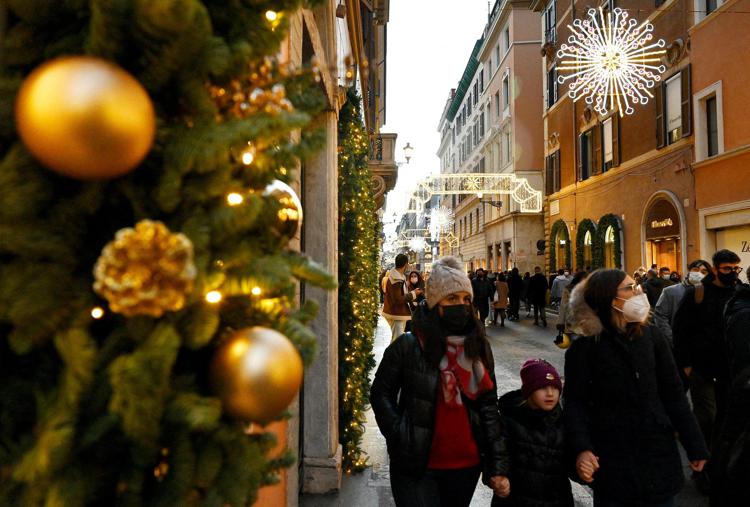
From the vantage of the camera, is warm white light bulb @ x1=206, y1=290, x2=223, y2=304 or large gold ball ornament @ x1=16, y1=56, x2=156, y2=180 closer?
large gold ball ornament @ x1=16, y1=56, x2=156, y2=180

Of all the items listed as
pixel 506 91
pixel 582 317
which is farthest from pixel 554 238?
pixel 582 317

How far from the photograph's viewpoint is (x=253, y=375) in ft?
3.05

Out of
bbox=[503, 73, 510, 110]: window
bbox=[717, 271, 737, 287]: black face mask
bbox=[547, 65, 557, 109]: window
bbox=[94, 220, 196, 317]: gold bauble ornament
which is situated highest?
bbox=[503, 73, 510, 110]: window

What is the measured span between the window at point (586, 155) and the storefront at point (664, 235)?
5337 millimetres

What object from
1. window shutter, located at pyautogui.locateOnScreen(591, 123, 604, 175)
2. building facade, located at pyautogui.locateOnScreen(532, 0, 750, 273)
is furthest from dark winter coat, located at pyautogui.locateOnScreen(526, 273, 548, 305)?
window shutter, located at pyautogui.locateOnScreen(591, 123, 604, 175)

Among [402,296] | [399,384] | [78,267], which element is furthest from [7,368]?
[402,296]

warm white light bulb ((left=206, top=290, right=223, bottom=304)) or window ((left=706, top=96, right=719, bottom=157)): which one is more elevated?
window ((left=706, top=96, right=719, bottom=157))

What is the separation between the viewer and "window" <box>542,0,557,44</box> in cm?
2681

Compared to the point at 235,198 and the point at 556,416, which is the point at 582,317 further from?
the point at 235,198

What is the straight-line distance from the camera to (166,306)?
84 cm

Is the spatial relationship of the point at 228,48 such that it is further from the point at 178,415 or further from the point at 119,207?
the point at 178,415

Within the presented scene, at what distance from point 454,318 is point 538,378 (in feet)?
1.78

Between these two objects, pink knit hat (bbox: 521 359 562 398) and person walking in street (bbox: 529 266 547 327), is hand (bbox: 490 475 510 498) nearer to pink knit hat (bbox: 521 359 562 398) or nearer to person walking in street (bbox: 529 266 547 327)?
pink knit hat (bbox: 521 359 562 398)

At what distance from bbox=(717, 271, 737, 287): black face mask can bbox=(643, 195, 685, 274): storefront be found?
12888 mm
